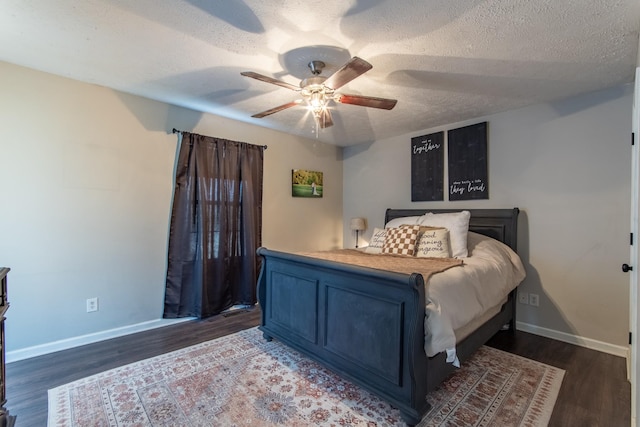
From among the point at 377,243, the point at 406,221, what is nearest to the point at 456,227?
the point at 406,221

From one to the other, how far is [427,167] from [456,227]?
1149mm

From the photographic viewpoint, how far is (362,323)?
1926 millimetres

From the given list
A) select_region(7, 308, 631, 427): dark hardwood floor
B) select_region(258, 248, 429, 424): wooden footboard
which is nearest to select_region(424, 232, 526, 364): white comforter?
select_region(258, 248, 429, 424): wooden footboard

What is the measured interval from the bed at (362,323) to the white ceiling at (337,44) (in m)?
1.50

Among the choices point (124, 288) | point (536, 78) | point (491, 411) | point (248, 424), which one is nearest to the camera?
point (248, 424)

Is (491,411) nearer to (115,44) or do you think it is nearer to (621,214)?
(621,214)

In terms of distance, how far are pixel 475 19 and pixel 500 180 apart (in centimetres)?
205

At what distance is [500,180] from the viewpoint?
10.6 feet

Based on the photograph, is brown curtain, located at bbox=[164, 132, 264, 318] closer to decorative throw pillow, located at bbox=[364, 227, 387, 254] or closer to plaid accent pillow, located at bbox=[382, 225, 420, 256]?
decorative throw pillow, located at bbox=[364, 227, 387, 254]

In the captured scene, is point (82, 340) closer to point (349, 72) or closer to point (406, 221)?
point (349, 72)

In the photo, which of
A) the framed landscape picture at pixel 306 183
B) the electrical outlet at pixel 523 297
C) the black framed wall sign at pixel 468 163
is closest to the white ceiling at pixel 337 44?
the black framed wall sign at pixel 468 163

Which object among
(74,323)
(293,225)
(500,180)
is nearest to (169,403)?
(74,323)

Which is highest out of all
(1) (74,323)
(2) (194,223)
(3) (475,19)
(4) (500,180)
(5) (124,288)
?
(3) (475,19)

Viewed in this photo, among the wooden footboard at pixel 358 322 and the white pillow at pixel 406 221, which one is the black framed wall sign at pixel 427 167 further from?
the wooden footboard at pixel 358 322
